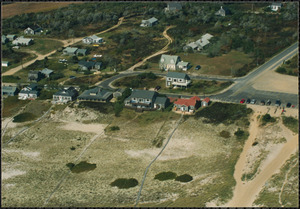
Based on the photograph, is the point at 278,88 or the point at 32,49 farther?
the point at 32,49

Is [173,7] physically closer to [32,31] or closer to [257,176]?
[32,31]

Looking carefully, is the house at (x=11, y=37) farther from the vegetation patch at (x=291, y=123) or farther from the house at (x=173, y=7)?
the vegetation patch at (x=291, y=123)

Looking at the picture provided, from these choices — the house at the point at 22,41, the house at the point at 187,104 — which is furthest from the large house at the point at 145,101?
the house at the point at 22,41

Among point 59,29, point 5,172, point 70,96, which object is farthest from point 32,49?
point 5,172

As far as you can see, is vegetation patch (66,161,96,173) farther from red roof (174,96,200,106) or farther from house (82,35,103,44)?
house (82,35,103,44)

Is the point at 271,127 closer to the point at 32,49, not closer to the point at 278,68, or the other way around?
the point at 278,68

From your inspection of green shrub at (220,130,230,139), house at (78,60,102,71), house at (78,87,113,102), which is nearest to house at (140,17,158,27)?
house at (78,60,102,71)
